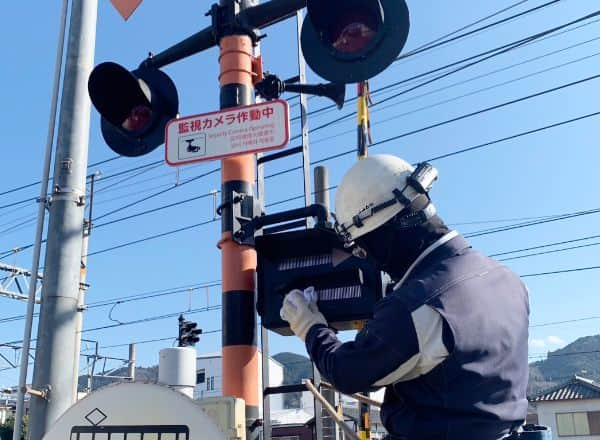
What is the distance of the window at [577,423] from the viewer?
110 ft

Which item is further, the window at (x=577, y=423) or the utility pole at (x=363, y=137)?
the window at (x=577, y=423)

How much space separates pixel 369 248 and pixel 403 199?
280 mm

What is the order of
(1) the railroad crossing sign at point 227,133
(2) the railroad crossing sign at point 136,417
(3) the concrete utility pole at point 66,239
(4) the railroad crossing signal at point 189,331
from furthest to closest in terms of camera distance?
(4) the railroad crossing signal at point 189,331 < (3) the concrete utility pole at point 66,239 < (1) the railroad crossing sign at point 227,133 < (2) the railroad crossing sign at point 136,417

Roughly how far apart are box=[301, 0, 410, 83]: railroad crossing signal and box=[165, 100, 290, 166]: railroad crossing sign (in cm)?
38

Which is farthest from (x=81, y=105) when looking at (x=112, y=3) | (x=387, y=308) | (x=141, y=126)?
(x=387, y=308)

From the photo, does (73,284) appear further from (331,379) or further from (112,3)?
(331,379)

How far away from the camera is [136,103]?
15.9ft

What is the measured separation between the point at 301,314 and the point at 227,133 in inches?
62.3

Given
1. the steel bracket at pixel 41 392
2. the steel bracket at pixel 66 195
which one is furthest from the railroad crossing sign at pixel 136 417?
the steel bracket at pixel 66 195

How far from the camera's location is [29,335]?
4.42 meters

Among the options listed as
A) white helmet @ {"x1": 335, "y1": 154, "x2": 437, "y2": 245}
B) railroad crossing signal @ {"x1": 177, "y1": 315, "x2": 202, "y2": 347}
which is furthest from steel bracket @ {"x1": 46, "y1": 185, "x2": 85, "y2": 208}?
railroad crossing signal @ {"x1": 177, "y1": 315, "x2": 202, "y2": 347}

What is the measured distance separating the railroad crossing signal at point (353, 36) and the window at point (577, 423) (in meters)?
34.7

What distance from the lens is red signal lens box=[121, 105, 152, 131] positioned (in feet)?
15.8

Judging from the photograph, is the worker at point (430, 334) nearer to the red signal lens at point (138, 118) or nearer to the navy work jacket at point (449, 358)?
the navy work jacket at point (449, 358)
